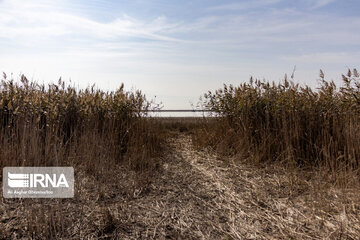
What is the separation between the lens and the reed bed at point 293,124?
517 centimetres

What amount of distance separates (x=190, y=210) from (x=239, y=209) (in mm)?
590

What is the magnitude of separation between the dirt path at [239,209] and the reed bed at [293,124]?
902 millimetres

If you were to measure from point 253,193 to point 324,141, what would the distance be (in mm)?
2246

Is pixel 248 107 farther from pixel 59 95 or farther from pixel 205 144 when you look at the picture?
pixel 59 95

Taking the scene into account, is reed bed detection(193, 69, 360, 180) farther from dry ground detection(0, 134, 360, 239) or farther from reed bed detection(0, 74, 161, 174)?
reed bed detection(0, 74, 161, 174)

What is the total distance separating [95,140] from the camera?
185 inches

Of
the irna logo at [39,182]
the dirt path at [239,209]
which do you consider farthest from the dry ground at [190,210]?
the irna logo at [39,182]

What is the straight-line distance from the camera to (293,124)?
5375 millimetres

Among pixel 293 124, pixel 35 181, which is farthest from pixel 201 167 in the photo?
pixel 35 181

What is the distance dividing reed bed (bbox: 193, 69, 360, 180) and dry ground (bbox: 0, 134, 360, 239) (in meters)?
0.81

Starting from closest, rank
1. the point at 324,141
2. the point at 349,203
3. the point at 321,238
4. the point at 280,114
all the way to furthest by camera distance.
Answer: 1. the point at 321,238
2. the point at 349,203
3. the point at 324,141
4. the point at 280,114

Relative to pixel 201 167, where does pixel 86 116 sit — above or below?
above

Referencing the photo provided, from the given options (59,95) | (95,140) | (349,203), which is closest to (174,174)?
(95,140)

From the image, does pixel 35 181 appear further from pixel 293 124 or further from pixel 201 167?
pixel 293 124
